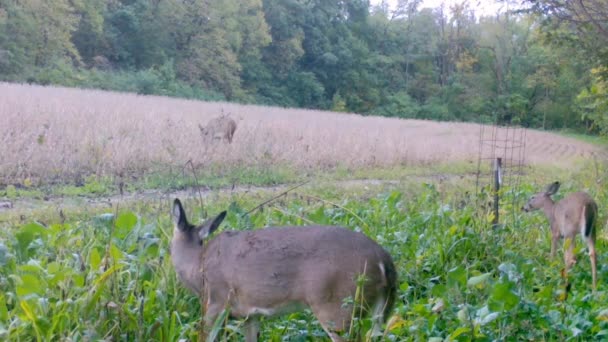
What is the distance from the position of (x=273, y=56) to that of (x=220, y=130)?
5079 cm

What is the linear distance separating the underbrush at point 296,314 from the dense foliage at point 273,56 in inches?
804

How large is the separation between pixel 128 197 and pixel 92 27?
46.9 metres

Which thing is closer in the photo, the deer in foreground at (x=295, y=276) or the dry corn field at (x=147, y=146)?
the deer in foreground at (x=295, y=276)

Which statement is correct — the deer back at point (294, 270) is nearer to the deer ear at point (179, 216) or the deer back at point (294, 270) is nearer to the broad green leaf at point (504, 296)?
the deer ear at point (179, 216)

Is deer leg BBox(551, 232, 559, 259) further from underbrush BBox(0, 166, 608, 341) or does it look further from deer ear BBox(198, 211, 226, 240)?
deer ear BBox(198, 211, 226, 240)

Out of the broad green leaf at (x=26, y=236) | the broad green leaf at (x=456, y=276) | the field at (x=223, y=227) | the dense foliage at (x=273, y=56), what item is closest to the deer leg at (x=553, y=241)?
the field at (x=223, y=227)

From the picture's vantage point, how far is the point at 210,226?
477 cm

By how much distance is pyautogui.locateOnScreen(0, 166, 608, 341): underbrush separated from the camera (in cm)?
404

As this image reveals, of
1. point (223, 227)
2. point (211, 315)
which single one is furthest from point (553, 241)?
point (211, 315)

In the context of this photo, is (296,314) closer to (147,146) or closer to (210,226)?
(210,226)

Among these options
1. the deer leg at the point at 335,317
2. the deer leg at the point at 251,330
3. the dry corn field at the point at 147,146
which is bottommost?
the dry corn field at the point at 147,146

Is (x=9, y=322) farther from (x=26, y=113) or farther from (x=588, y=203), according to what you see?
(x=26, y=113)

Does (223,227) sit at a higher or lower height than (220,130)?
higher

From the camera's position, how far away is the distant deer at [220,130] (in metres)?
17.2
